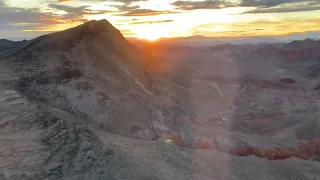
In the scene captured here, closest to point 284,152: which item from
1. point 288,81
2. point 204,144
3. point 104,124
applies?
point 204,144

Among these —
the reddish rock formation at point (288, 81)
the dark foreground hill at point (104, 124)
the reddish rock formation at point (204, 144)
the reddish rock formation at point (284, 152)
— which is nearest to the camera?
the dark foreground hill at point (104, 124)

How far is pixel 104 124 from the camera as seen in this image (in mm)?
13719

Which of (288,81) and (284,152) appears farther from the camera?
(288,81)

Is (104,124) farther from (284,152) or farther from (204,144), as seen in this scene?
(284,152)

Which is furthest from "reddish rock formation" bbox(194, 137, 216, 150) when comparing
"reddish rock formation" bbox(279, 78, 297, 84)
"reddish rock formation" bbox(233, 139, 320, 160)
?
"reddish rock formation" bbox(279, 78, 297, 84)

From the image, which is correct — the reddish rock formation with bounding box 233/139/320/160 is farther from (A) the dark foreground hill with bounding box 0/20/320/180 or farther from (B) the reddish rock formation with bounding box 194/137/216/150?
(B) the reddish rock formation with bounding box 194/137/216/150

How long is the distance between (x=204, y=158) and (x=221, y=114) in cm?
1276

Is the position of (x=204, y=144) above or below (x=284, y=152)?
above

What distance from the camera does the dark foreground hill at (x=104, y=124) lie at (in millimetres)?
9227

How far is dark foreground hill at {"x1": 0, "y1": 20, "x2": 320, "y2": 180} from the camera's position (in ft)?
30.3

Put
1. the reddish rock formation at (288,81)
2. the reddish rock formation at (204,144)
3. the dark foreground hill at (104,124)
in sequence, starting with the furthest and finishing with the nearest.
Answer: the reddish rock formation at (288,81), the reddish rock formation at (204,144), the dark foreground hill at (104,124)

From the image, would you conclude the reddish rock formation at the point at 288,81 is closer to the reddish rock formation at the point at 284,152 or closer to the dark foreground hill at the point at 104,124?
the dark foreground hill at the point at 104,124

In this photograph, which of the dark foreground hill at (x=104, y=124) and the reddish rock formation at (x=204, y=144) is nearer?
the dark foreground hill at (x=104, y=124)

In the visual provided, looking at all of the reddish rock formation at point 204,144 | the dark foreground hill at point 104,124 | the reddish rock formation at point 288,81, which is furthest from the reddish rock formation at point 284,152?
the reddish rock formation at point 288,81
